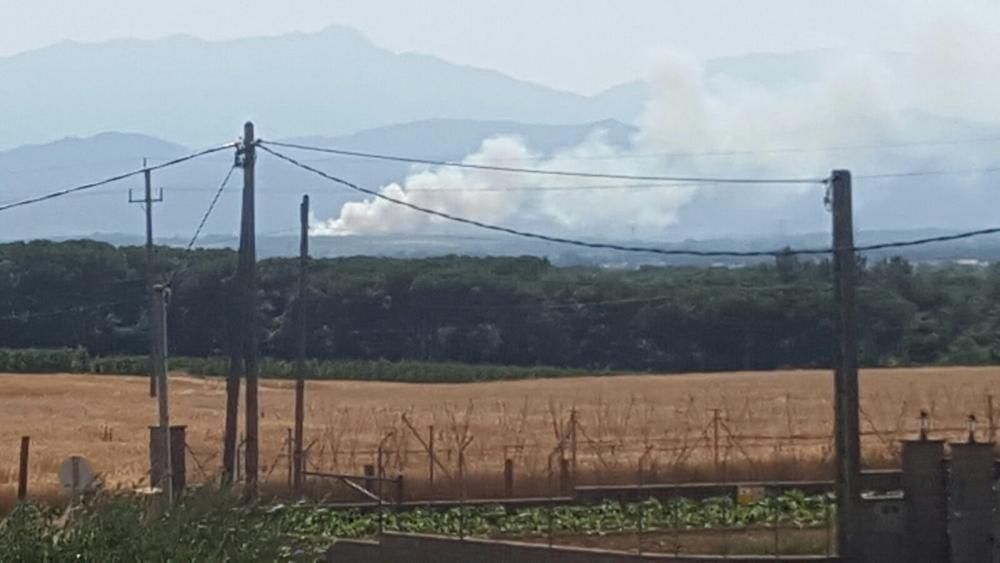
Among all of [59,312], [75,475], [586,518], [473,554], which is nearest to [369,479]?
[586,518]

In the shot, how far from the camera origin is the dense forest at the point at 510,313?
77.3 meters

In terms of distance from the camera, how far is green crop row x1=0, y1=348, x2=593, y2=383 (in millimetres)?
77125

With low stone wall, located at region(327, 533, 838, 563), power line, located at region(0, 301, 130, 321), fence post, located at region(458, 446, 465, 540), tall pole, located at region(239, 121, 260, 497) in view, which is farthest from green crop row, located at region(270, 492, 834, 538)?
power line, located at region(0, 301, 130, 321)

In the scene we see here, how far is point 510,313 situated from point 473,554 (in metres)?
59.6

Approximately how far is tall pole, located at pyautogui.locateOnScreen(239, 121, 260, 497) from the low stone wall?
1792 mm

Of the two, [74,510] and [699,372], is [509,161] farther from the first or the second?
[74,510]

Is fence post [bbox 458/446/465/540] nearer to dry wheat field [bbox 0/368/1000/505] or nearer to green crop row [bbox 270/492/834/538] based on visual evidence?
green crop row [bbox 270/492/834/538]

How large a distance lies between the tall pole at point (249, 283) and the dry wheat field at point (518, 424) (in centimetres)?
114

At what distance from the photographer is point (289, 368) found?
77.2 metres

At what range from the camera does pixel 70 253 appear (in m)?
85.0

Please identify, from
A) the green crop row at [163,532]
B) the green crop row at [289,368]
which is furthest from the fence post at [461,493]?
the green crop row at [289,368]

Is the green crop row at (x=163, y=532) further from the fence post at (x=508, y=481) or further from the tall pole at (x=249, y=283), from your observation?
the fence post at (x=508, y=481)

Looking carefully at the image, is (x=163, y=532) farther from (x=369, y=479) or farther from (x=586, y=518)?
(x=369, y=479)

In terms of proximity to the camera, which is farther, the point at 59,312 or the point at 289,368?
the point at 59,312
